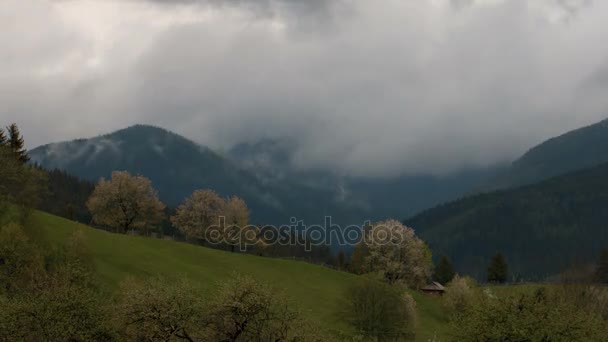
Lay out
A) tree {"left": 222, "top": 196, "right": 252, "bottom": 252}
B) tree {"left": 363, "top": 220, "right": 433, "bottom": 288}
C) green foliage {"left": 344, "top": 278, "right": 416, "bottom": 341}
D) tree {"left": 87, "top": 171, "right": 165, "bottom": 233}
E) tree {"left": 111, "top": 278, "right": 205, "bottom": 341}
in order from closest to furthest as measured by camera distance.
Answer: tree {"left": 111, "top": 278, "right": 205, "bottom": 341}
green foliage {"left": 344, "top": 278, "right": 416, "bottom": 341}
tree {"left": 363, "top": 220, "right": 433, "bottom": 288}
tree {"left": 87, "top": 171, "right": 165, "bottom": 233}
tree {"left": 222, "top": 196, "right": 252, "bottom": 252}

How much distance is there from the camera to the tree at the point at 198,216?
144625mm

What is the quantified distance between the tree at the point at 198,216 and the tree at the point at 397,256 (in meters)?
37.2

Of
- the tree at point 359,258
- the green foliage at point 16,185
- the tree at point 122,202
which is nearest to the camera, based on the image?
the green foliage at point 16,185

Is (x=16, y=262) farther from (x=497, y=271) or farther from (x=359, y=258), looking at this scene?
(x=497, y=271)

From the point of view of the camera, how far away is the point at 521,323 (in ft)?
166

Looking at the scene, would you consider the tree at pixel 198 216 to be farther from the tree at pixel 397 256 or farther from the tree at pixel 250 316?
the tree at pixel 250 316

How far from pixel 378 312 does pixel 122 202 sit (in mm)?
70496

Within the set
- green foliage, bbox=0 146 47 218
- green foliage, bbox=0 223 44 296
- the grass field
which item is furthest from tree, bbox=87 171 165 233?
green foliage, bbox=0 223 44 296

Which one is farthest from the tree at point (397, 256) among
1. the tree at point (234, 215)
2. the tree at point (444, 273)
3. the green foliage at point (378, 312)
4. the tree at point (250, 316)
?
the tree at point (250, 316)

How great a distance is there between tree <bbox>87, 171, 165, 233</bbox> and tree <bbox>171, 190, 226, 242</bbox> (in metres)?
13.0

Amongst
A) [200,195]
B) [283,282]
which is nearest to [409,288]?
[283,282]

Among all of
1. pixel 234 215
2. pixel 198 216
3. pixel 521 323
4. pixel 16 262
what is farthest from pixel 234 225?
pixel 521 323

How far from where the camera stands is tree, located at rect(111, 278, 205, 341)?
171 ft

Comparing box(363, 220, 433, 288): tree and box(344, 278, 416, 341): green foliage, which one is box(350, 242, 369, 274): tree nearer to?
box(363, 220, 433, 288): tree
